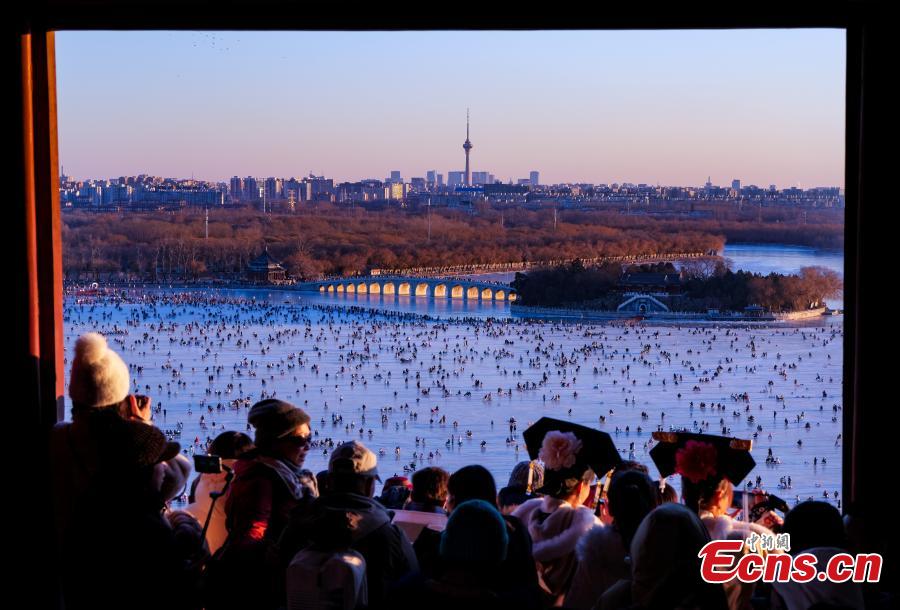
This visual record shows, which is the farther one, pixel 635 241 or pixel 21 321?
pixel 635 241

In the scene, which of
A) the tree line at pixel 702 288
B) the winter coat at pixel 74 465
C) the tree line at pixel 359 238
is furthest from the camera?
the tree line at pixel 702 288

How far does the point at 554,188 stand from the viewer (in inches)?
1602

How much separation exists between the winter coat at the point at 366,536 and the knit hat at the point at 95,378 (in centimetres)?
41

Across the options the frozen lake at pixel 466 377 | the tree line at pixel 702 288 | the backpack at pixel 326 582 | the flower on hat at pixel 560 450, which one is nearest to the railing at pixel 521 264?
the tree line at pixel 702 288

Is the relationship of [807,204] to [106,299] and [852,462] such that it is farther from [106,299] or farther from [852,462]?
[852,462]

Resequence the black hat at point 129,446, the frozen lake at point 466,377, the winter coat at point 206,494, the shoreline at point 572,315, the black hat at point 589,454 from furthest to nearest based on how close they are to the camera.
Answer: the shoreline at point 572,315
the frozen lake at point 466,377
the winter coat at point 206,494
the black hat at point 589,454
the black hat at point 129,446

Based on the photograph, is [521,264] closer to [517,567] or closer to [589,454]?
[589,454]

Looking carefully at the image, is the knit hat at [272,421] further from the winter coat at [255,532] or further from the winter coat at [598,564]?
the winter coat at [598,564]

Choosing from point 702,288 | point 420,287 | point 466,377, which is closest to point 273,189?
point 420,287

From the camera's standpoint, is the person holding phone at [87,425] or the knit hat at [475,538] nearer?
the knit hat at [475,538]

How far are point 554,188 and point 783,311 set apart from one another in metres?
16.1

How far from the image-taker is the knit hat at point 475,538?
1437mm

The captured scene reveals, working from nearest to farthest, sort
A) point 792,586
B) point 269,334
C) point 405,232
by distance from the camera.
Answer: point 792,586
point 269,334
point 405,232

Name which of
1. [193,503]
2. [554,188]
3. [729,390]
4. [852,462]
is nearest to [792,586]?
[852,462]
